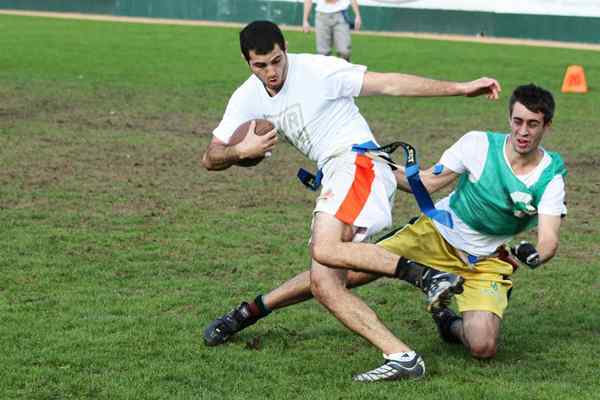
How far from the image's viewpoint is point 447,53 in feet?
100

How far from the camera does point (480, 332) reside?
7.08 meters

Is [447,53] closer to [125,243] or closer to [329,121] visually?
[125,243]

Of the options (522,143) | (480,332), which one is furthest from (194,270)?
(522,143)

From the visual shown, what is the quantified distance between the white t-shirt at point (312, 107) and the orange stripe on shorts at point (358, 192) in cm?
15

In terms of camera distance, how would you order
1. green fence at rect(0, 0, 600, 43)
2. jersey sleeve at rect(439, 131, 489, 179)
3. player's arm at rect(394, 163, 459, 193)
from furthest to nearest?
green fence at rect(0, 0, 600, 43)
player's arm at rect(394, 163, 459, 193)
jersey sleeve at rect(439, 131, 489, 179)

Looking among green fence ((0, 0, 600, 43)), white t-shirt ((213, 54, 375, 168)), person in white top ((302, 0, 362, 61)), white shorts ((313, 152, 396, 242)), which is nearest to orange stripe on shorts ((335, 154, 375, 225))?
white shorts ((313, 152, 396, 242))

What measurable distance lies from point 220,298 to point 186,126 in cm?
885

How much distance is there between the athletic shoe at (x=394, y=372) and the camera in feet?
21.7

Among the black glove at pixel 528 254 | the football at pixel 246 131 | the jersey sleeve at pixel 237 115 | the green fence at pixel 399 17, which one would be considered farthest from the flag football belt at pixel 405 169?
the green fence at pixel 399 17

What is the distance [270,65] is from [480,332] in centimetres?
200

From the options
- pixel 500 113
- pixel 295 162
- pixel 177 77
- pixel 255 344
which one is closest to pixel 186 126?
pixel 295 162

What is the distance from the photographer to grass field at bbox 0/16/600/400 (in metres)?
6.71

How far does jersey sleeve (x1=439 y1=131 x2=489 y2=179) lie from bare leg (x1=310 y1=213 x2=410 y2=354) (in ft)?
2.87

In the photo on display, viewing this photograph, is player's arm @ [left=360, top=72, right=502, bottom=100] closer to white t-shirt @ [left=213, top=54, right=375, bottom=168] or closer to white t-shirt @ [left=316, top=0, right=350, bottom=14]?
white t-shirt @ [left=213, top=54, right=375, bottom=168]
